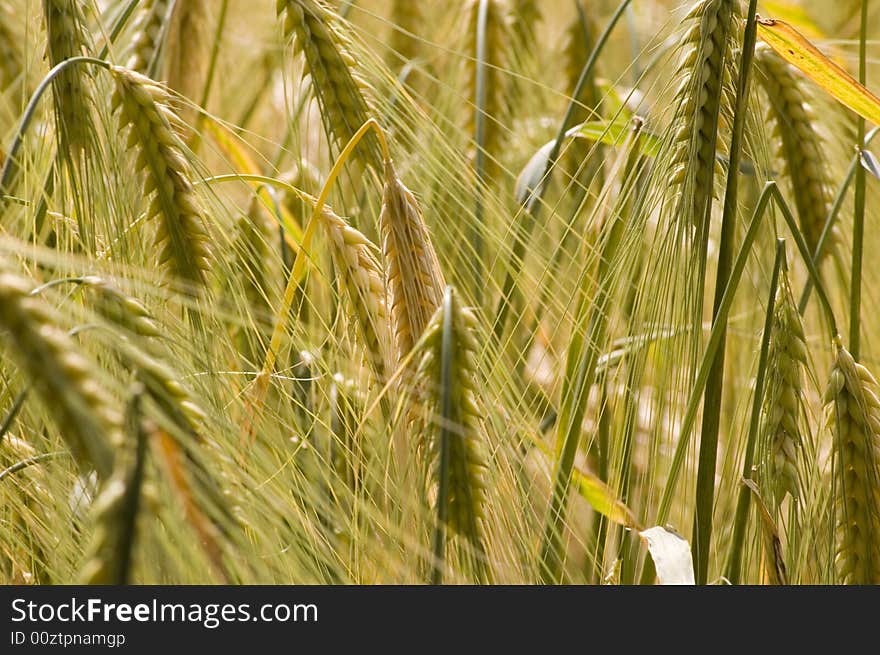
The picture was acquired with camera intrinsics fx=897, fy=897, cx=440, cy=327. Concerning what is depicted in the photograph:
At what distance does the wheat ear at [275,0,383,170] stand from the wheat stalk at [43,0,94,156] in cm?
15

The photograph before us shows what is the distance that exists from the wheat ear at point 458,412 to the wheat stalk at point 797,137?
500 mm

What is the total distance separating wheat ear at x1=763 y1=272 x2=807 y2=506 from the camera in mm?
691

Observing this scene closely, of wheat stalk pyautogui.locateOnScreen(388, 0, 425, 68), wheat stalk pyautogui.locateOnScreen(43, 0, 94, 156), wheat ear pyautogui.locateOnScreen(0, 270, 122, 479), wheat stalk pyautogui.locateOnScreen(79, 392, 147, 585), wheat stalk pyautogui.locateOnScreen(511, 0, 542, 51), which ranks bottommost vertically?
wheat stalk pyautogui.locateOnScreen(79, 392, 147, 585)

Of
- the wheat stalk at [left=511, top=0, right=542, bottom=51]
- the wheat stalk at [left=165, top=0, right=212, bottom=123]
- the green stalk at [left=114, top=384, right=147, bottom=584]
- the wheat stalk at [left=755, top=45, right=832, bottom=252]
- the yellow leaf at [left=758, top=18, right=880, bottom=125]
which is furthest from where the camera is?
the wheat stalk at [left=511, top=0, right=542, bottom=51]

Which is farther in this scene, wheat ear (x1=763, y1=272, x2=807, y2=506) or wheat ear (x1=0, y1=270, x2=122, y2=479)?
wheat ear (x1=763, y1=272, x2=807, y2=506)

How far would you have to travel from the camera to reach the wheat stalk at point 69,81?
0.64 m

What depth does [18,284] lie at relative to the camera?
37 cm

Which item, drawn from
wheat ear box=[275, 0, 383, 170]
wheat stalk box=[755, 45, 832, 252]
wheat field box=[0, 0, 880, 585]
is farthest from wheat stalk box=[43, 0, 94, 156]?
wheat stalk box=[755, 45, 832, 252]

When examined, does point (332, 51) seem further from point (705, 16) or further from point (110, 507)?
point (110, 507)

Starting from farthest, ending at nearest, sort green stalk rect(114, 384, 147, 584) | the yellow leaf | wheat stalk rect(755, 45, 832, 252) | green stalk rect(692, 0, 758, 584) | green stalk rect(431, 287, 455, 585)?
wheat stalk rect(755, 45, 832, 252) → the yellow leaf → green stalk rect(692, 0, 758, 584) → green stalk rect(431, 287, 455, 585) → green stalk rect(114, 384, 147, 584)

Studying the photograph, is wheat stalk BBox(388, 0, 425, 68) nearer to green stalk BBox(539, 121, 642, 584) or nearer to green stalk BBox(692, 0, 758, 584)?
green stalk BBox(539, 121, 642, 584)

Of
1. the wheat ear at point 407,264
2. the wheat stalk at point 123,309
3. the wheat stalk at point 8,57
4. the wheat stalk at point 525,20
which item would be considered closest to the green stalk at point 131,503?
the wheat stalk at point 123,309
